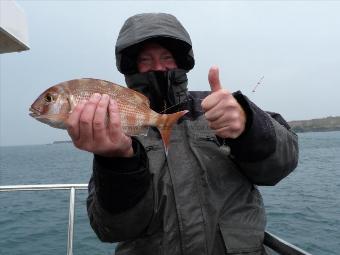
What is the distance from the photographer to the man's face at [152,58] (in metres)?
3.55

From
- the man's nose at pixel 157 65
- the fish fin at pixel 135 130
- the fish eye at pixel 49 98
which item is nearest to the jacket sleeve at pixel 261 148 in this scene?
the fish fin at pixel 135 130

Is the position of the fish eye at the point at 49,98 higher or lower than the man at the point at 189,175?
higher

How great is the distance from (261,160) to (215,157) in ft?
1.33

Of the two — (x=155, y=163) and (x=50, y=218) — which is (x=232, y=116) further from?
(x=50, y=218)

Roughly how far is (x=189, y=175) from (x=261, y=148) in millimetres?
551

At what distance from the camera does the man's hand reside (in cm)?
254

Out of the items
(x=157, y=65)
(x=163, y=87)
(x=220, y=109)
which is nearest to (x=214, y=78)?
(x=220, y=109)

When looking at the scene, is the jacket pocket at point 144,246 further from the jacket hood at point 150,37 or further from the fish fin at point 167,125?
the jacket hood at point 150,37

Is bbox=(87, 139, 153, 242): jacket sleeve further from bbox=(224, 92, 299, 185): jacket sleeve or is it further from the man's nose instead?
the man's nose

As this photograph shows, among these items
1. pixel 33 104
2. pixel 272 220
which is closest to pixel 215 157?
pixel 33 104

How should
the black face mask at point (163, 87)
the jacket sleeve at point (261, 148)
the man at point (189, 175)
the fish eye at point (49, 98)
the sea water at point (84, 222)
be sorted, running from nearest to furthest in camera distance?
1. the man at point (189, 175)
2. the jacket sleeve at point (261, 148)
3. the fish eye at point (49, 98)
4. the black face mask at point (163, 87)
5. the sea water at point (84, 222)

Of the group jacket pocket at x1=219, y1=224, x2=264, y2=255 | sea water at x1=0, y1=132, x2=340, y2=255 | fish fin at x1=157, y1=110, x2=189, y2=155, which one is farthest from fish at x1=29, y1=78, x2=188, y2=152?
sea water at x1=0, y1=132, x2=340, y2=255

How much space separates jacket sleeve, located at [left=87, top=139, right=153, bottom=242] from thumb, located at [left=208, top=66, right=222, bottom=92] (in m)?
0.71

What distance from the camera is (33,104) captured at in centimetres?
290
